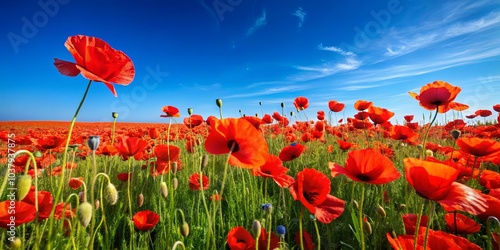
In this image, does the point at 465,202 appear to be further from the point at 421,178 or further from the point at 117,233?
the point at 117,233

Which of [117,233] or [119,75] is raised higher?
[119,75]

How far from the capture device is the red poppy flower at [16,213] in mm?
973

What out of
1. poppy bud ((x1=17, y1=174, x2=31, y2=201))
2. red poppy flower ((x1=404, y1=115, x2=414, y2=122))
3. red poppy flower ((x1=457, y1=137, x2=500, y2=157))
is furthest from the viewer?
red poppy flower ((x1=404, y1=115, x2=414, y2=122))

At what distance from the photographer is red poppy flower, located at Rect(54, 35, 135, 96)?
0.97 metres

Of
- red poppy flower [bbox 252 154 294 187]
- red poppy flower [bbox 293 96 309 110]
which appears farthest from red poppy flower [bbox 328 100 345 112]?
red poppy flower [bbox 252 154 294 187]

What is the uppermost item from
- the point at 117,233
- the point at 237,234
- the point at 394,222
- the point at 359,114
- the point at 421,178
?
the point at 359,114

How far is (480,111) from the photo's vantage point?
4820 mm

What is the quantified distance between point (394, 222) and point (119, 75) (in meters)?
1.84

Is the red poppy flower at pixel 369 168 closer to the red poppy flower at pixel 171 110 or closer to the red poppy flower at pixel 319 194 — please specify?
the red poppy flower at pixel 319 194

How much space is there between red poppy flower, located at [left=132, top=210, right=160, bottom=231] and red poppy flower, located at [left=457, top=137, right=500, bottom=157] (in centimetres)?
193

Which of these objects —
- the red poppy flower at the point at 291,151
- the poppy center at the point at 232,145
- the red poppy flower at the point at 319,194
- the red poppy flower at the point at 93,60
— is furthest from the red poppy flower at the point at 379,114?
the red poppy flower at the point at 93,60

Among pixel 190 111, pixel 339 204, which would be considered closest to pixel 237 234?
pixel 339 204

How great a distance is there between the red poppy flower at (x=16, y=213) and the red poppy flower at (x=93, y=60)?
518 mm

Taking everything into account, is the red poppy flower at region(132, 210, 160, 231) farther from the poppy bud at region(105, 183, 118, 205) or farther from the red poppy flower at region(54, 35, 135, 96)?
the red poppy flower at region(54, 35, 135, 96)
